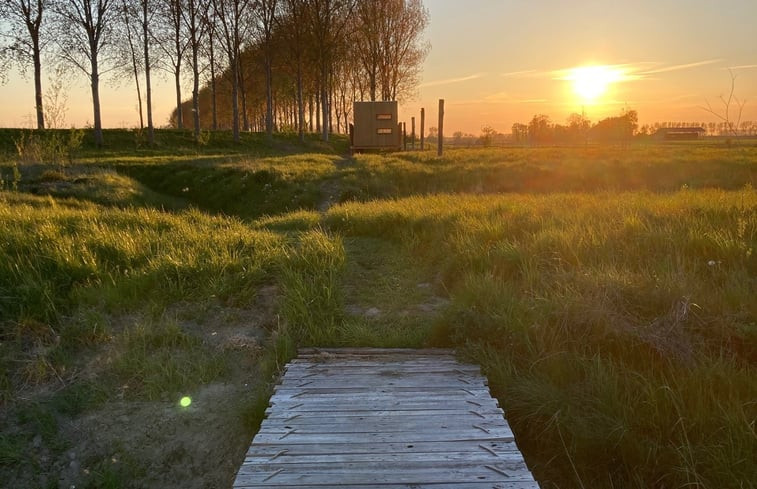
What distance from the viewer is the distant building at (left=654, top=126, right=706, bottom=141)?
61.8 meters

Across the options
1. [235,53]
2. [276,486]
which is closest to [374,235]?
[276,486]

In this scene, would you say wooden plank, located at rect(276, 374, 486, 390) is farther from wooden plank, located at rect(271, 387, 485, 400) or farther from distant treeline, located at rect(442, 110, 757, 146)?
distant treeline, located at rect(442, 110, 757, 146)

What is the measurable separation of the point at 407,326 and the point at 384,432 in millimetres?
Answer: 1735

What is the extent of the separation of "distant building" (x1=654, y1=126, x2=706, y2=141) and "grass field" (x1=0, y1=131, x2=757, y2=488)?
210 feet

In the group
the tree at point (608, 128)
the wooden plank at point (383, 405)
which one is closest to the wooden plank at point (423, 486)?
the wooden plank at point (383, 405)

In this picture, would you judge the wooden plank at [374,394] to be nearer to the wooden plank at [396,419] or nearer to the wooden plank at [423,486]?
the wooden plank at [396,419]

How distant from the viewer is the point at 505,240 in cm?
555

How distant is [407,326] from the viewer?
4.45m

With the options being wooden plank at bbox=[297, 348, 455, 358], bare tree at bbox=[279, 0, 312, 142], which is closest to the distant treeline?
bare tree at bbox=[279, 0, 312, 142]

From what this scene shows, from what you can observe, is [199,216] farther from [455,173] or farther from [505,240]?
[455,173]

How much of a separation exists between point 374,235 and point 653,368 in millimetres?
4698

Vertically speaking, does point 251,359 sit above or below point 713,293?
below

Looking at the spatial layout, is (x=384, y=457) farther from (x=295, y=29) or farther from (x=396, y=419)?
(x=295, y=29)

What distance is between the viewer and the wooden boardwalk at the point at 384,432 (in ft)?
7.72
